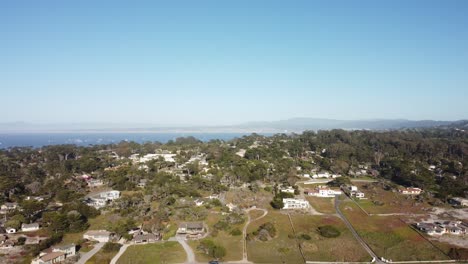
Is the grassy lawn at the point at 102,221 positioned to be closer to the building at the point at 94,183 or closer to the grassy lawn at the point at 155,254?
the grassy lawn at the point at 155,254

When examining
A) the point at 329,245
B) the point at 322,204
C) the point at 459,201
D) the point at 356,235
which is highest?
the point at 459,201

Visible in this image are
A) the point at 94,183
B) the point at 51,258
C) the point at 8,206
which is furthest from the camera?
the point at 94,183

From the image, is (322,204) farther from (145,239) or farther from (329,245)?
(145,239)

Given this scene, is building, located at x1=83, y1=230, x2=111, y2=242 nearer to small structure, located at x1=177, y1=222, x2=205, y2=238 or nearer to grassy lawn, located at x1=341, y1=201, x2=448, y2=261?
small structure, located at x1=177, y1=222, x2=205, y2=238

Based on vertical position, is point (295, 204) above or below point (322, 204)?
above

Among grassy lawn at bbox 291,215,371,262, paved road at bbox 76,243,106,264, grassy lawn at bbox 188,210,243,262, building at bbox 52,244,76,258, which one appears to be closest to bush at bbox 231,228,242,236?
grassy lawn at bbox 188,210,243,262

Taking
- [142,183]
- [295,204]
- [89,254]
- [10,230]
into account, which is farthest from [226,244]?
[142,183]

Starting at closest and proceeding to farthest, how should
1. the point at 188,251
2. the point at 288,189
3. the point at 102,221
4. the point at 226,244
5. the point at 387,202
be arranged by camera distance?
the point at 188,251
the point at 226,244
the point at 102,221
the point at 387,202
the point at 288,189
